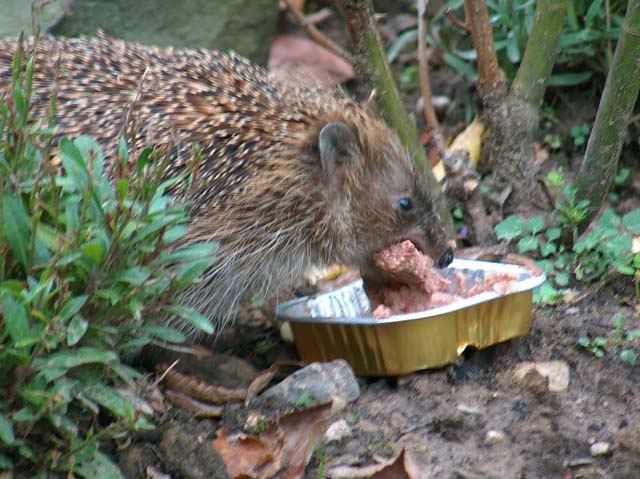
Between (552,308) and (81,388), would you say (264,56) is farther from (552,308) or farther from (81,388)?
(81,388)

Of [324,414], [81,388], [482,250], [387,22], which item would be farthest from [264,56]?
[81,388]

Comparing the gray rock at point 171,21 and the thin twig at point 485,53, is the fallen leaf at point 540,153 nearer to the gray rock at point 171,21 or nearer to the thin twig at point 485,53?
the thin twig at point 485,53

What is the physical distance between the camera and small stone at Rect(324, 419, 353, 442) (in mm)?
4281

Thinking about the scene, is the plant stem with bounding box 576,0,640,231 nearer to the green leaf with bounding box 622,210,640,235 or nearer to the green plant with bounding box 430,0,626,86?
the green leaf with bounding box 622,210,640,235

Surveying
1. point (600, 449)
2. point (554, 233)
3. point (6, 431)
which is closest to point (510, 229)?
point (554, 233)

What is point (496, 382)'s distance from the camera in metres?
4.77

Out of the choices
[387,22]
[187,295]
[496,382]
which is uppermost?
[387,22]

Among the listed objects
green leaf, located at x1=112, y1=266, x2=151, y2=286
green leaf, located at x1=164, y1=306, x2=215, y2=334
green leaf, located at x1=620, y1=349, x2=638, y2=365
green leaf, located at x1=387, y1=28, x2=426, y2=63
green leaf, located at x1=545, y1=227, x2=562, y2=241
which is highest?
green leaf, located at x1=387, y1=28, x2=426, y2=63

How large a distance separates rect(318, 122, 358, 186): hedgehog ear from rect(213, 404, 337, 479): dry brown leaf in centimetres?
134

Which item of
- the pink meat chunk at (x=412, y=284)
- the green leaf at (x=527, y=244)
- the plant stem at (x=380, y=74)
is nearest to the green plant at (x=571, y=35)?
the plant stem at (x=380, y=74)

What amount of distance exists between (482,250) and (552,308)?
605 mm

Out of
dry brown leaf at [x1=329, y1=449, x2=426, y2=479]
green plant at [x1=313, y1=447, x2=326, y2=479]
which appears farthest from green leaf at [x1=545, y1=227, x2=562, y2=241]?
green plant at [x1=313, y1=447, x2=326, y2=479]

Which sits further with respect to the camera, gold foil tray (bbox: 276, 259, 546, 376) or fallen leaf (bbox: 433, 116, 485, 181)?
fallen leaf (bbox: 433, 116, 485, 181)

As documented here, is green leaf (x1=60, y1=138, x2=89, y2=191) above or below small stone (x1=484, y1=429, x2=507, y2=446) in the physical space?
above
